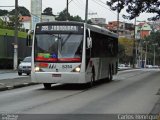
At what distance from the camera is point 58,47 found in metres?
23.1

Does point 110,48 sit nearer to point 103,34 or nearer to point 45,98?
point 103,34

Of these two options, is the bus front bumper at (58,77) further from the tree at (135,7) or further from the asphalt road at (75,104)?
the tree at (135,7)

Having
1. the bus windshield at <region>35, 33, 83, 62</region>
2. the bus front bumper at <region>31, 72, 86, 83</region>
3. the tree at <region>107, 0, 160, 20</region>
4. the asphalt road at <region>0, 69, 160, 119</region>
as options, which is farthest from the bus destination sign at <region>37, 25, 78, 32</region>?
the tree at <region>107, 0, 160, 20</region>

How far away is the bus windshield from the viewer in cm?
2302

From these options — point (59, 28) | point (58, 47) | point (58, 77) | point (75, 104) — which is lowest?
point (75, 104)

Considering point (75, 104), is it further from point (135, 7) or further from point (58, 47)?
point (135, 7)

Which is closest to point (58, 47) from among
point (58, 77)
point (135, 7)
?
Answer: point (58, 77)

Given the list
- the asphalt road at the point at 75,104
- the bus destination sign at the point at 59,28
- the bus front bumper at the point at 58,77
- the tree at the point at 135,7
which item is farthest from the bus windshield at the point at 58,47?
the tree at the point at 135,7

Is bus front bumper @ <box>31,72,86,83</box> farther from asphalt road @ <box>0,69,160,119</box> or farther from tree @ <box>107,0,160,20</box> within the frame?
tree @ <box>107,0,160,20</box>

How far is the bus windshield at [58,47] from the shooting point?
23.0m

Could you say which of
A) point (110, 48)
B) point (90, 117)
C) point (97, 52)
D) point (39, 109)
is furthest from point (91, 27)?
point (90, 117)

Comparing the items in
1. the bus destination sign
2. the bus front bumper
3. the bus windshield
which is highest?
the bus destination sign

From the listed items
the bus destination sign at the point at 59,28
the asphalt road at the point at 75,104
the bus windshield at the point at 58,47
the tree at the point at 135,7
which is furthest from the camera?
the tree at the point at 135,7

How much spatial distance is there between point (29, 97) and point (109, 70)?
12.8 m
